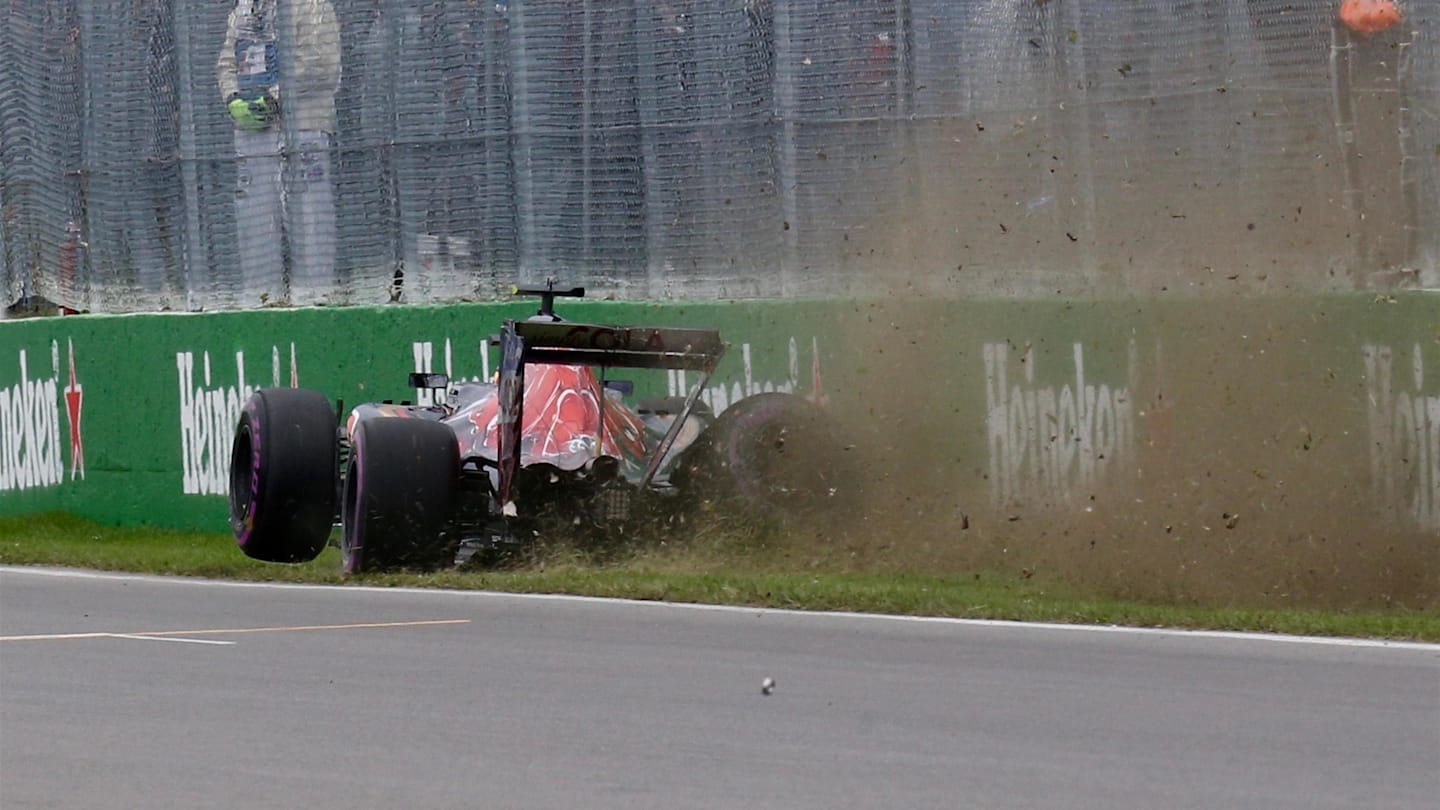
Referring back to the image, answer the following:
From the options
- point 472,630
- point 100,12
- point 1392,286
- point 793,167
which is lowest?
point 472,630

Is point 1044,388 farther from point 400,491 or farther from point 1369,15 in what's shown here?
point 400,491

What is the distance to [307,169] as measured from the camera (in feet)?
63.3

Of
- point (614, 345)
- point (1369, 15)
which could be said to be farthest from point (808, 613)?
point (1369, 15)

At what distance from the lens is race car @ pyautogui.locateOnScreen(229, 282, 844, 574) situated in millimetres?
13406

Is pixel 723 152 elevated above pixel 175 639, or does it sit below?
above

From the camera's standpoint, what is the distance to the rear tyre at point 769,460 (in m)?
14.0

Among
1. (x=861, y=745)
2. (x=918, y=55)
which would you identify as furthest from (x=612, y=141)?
(x=861, y=745)

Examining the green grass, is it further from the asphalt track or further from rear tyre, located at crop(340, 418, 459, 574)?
the asphalt track

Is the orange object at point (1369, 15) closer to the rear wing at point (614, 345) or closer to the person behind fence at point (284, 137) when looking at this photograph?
the rear wing at point (614, 345)

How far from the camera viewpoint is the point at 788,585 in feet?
42.7

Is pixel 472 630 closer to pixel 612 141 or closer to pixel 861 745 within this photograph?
pixel 861 745

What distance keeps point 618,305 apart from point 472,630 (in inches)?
258

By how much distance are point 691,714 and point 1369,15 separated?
26.5ft

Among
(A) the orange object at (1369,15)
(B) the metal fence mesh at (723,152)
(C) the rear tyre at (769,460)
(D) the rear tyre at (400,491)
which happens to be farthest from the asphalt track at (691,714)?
(A) the orange object at (1369,15)
